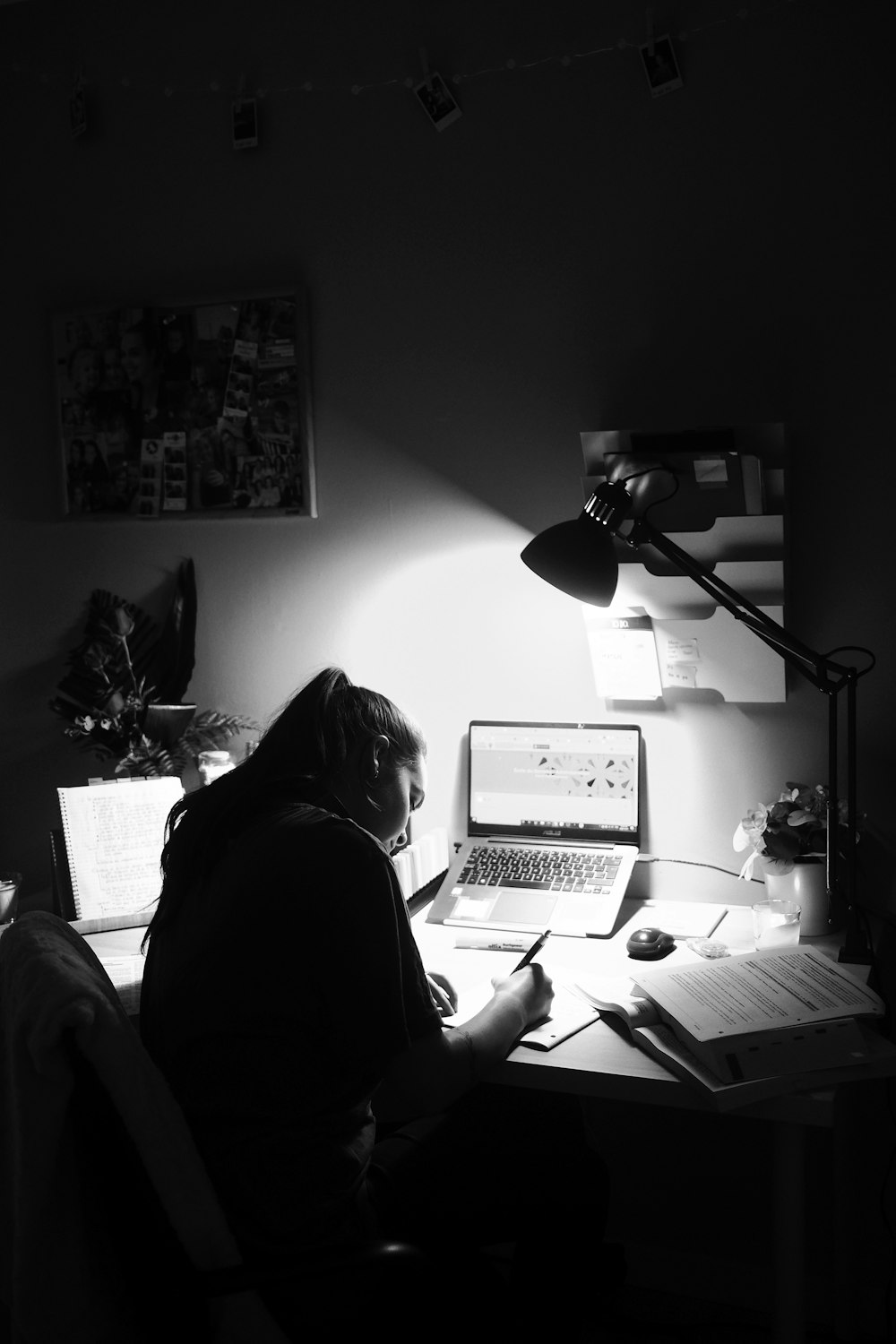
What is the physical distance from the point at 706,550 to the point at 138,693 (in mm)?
1227

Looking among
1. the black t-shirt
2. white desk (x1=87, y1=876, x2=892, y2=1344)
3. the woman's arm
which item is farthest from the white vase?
the black t-shirt

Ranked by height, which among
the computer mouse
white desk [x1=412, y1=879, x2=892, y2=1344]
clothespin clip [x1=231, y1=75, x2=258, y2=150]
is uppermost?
clothespin clip [x1=231, y1=75, x2=258, y2=150]

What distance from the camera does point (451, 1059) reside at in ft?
4.63

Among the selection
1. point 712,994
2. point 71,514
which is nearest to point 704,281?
point 712,994

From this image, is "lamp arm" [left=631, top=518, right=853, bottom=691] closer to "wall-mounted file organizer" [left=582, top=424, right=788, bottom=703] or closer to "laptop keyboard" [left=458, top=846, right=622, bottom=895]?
"wall-mounted file organizer" [left=582, top=424, right=788, bottom=703]

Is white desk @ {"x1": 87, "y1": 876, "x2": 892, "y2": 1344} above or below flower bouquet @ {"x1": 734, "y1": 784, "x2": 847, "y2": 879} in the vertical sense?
below

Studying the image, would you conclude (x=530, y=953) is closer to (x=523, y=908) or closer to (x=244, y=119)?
(x=523, y=908)

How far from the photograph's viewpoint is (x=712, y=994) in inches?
61.8

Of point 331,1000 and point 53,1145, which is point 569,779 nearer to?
point 331,1000

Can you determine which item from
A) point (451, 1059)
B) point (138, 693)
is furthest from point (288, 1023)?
point (138, 693)

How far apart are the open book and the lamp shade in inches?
23.9

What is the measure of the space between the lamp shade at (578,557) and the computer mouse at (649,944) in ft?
1.81

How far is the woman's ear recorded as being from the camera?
1547 mm

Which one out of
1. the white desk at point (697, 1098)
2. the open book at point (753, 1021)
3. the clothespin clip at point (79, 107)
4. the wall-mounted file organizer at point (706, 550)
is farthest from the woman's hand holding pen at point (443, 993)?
the clothespin clip at point (79, 107)
